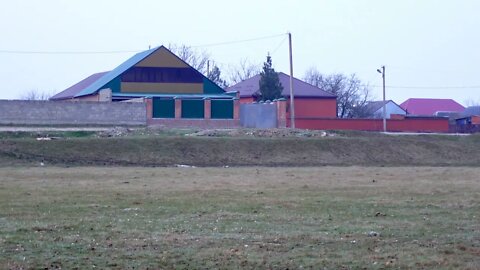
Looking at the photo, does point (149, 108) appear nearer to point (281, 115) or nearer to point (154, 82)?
point (281, 115)

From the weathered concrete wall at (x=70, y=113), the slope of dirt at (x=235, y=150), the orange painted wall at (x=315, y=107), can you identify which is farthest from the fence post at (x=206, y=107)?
the orange painted wall at (x=315, y=107)

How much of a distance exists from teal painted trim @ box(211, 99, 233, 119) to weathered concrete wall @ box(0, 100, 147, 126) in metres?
6.21

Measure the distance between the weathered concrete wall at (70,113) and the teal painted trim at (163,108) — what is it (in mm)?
1905

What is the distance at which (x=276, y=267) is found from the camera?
13344 mm

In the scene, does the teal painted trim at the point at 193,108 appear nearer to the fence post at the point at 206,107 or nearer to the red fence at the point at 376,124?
the fence post at the point at 206,107

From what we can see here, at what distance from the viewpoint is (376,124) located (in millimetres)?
80562

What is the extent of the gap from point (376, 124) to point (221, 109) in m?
15.8

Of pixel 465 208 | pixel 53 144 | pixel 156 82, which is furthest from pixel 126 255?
pixel 156 82

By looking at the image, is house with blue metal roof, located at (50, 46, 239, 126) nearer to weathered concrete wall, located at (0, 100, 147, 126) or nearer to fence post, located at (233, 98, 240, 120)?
fence post, located at (233, 98, 240, 120)

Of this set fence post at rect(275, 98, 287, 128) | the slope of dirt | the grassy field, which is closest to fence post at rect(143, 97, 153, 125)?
fence post at rect(275, 98, 287, 128)

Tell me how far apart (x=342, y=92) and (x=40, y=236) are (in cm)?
10840

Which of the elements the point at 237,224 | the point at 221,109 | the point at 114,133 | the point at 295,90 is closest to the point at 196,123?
the point at 221,109

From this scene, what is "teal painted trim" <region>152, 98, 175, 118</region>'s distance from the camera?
70.6 m

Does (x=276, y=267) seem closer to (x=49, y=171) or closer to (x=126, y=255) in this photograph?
(x=126, y=255)
